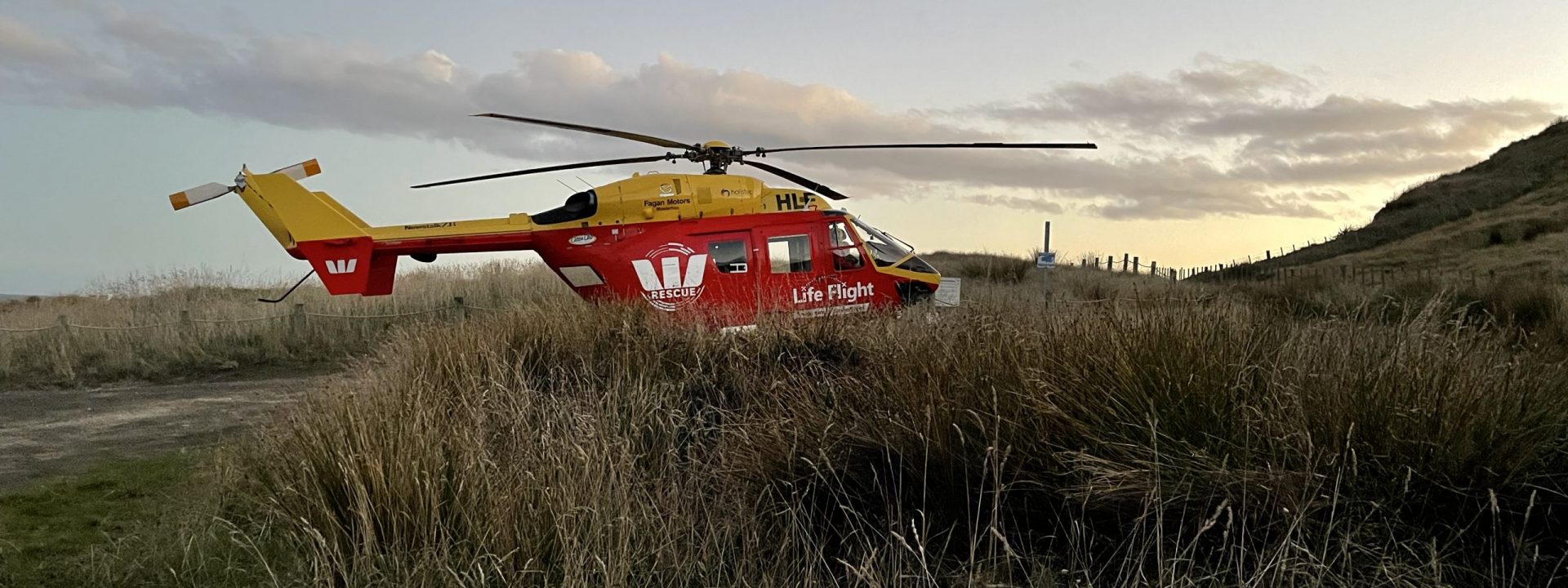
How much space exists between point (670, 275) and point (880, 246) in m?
2.48

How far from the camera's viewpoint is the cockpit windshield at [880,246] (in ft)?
38.4

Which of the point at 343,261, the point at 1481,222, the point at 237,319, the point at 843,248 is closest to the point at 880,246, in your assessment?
the point at 843,248

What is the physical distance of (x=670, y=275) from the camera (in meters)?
11.0

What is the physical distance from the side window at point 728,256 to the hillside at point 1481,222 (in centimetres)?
1892

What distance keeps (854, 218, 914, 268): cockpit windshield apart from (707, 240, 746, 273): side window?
4.44 ft

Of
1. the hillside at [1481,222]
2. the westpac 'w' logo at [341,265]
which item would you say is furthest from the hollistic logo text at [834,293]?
the hillside at [1481,222]

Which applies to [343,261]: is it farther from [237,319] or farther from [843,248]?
[843,248]

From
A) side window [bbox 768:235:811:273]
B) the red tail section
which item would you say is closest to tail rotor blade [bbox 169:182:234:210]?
the red tail section

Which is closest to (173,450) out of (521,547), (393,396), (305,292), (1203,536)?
(393,396)

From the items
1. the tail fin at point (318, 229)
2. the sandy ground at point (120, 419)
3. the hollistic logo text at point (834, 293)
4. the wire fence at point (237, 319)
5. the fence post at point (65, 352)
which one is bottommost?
the sandy ground at point (120, 419)

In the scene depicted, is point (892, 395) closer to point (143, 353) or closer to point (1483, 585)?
point (1483, 585)

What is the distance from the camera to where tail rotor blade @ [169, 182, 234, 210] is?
10305mm

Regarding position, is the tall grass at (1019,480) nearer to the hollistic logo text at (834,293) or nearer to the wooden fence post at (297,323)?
the hollistic logo text at (834,293)

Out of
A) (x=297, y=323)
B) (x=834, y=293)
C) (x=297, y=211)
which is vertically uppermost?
(x=297, y=211)
